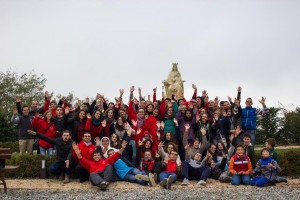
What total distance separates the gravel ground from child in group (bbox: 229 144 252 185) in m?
0.39

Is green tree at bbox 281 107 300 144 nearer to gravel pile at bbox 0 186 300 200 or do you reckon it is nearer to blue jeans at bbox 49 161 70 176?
gravel pile at bbox 0 186 300 200

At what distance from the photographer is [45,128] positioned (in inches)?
496

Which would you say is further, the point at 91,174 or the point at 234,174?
the point at 234,174

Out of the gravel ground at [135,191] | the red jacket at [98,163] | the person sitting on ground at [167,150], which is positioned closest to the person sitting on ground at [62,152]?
the gravel ground at [135,191]

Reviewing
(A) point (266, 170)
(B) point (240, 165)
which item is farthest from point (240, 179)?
(A) point (266, 170)

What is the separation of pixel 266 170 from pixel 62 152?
5.34 meters

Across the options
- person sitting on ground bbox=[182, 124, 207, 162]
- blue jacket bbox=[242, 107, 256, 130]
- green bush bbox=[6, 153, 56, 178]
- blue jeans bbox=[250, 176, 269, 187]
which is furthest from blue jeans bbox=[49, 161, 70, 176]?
blue jacket bbox=[242, 107, 256, 130]

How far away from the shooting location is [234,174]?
1141 centimetres

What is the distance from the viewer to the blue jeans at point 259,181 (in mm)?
11023

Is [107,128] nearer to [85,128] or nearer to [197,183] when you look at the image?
[85,128]

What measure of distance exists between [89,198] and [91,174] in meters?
1.48

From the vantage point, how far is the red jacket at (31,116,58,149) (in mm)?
12453

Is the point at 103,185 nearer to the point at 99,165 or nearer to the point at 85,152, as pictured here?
the point at 99,165

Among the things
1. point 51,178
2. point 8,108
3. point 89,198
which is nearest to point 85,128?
point 51,178
